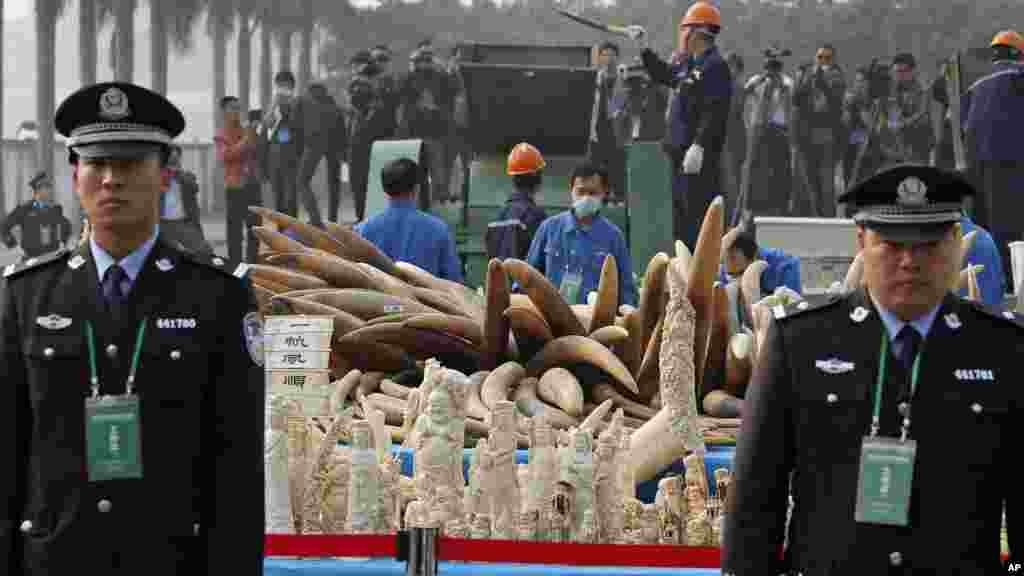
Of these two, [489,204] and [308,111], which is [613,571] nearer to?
[489,204]

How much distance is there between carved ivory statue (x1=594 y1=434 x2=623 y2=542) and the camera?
5082 mm

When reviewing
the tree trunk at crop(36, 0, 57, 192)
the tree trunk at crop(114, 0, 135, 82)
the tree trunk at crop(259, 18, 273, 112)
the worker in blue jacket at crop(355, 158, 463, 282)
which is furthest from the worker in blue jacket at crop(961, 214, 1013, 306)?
the tree trunk at crop(259, 18, 273, 112)

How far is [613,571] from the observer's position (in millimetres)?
4891

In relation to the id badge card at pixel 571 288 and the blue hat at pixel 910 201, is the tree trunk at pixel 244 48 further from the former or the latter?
the blue hat at pixel 910 201

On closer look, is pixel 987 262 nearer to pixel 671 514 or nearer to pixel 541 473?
pixel 671 514

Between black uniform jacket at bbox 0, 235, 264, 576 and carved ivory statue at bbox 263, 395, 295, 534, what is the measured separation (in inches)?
48.3

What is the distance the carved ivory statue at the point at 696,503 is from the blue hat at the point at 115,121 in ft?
5.65

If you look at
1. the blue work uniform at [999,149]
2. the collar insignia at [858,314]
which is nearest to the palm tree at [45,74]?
the blue work uniform at [999,149]

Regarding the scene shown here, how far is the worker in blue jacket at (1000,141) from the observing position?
43.7 feet

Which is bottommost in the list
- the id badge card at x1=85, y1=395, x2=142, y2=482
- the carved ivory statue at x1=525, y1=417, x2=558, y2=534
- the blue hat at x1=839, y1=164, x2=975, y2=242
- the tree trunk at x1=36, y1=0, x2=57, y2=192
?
the carved ivory statue at x1=525, y1=417, x2=558, y2=534

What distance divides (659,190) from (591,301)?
603cm

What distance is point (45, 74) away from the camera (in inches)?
1529

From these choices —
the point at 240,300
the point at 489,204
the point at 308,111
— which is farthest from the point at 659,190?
the point at 240,300

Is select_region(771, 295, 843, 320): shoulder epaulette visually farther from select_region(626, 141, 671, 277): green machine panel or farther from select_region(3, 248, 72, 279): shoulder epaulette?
select_region(626, 141, 671, 277): green machine panel
